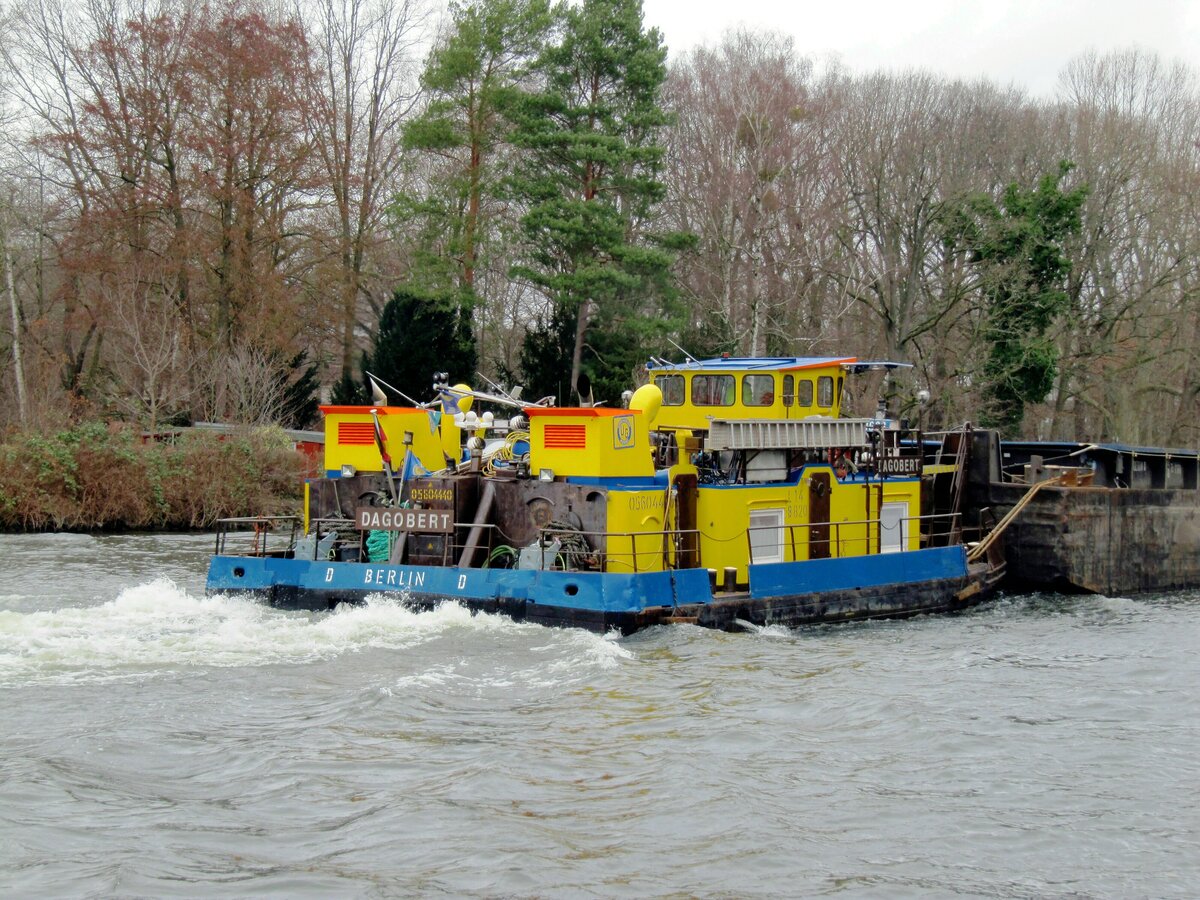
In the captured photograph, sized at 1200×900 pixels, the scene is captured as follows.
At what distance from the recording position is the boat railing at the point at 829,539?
68.9 feet

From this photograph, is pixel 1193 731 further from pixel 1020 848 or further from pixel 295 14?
pixel 295 14

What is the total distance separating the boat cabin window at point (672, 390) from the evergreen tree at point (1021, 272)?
2291 centimetres

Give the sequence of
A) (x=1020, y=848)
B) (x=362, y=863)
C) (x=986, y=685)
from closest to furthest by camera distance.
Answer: (x=362, y=863)
(x=1020, y=848)
(x=986, y=685)

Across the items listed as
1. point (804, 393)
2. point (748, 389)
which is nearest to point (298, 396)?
point (748, 389)

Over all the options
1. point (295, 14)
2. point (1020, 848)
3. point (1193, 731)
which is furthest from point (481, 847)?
point (295, 14)

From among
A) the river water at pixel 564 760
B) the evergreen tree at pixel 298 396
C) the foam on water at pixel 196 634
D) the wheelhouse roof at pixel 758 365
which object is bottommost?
the river water at pixel 564 760

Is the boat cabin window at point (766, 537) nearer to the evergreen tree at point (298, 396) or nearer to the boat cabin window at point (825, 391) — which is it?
the boat cabin window at point (825, 391)

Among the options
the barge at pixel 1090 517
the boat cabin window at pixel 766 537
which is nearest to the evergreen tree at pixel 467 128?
Answer: the barge at pixel 1090 517

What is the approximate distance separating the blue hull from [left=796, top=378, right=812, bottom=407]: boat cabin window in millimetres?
2864

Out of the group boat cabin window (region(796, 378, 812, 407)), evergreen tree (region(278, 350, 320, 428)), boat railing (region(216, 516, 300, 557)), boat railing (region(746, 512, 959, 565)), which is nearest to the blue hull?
boat railing (region(746, 512, 959, 565))

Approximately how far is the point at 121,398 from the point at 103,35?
40.1 feet

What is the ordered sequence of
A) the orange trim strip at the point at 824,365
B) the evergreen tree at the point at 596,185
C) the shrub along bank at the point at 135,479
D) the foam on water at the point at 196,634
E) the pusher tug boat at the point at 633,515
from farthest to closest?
the evergreen tree at the point at 596,185 < the shrub along bank at the point at 135,479 < the orange trim strip at the point at 824,365 < the pusher tug boat at the point at 633,515 < the foam on water at the point at 196,634

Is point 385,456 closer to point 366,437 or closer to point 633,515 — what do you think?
point 366,437

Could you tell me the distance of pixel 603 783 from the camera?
1264 centimetres
